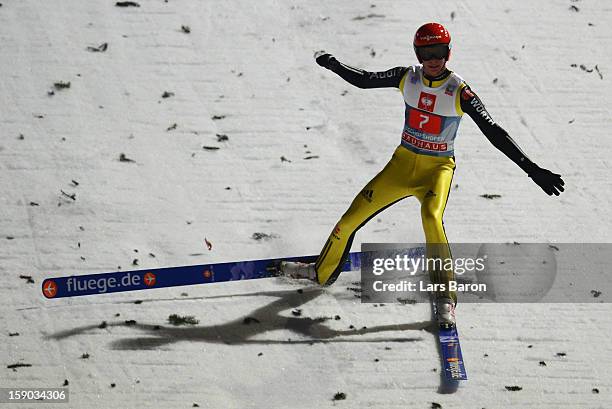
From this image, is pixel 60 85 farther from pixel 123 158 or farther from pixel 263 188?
pixel 263 188

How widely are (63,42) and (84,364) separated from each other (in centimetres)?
441

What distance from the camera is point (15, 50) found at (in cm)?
1023

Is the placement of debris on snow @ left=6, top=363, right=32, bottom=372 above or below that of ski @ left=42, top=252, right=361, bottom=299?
below

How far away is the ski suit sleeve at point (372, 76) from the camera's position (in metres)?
7.34

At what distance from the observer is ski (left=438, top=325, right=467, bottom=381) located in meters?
7.13

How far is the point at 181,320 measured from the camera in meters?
7.61

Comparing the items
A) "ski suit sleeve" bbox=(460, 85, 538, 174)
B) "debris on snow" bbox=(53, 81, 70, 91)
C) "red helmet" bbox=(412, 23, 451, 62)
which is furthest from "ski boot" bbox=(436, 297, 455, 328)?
"debris on snow" bbox=(53, 81, 70, 91)

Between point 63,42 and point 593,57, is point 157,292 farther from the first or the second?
point 593,57

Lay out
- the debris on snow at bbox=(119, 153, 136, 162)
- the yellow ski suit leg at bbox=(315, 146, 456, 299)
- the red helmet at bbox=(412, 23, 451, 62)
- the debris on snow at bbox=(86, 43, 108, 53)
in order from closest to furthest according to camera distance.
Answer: the red helmet at bbox=(412, 23, 451, 62) < the yellow ski suit leg at bbox=(315, 146, 456, 299) < the debris on snow at bbox=(119, 153, 136, 162) < the debris on snow at bbox=(86, 43, 108, 53)

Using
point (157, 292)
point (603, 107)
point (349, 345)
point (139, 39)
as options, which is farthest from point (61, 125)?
point (603, 107)

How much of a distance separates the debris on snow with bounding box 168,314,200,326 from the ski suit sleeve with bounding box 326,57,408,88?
2.21 m

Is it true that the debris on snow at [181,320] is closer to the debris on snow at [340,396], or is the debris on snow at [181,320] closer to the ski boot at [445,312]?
the debris on snow at [340,396]

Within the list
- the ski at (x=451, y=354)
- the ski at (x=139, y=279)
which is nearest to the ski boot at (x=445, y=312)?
the ski at (x=451, y=354)

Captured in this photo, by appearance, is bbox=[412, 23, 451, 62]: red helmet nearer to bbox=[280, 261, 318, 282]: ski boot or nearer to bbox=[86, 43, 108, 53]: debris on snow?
bbox=[280, 261, 318, 282]: ski boot
